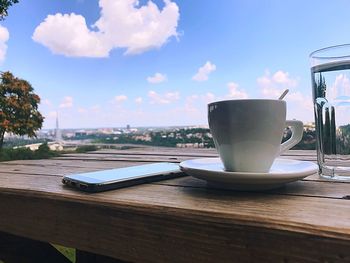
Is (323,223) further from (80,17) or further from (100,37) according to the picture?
(100,37)

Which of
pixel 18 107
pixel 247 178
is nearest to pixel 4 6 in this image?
pixel 18 107

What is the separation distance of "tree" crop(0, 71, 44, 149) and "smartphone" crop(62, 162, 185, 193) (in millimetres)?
3241

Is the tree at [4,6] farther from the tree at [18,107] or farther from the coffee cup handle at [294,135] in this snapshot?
the coffee cup handle at [294,135]

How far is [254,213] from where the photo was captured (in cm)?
31

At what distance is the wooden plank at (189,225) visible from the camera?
27 cm

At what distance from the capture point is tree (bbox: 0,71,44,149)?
137 inches

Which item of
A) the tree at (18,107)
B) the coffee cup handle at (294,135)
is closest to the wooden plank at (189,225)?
the coffee cup handle at (294,135)

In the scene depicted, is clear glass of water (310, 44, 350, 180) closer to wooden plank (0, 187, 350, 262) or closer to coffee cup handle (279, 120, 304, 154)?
coffee cup handle (279, 120, 304, 154)

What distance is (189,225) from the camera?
0.33 metres

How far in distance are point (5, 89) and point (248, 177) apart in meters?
3.73

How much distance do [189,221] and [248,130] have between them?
0.17 meters

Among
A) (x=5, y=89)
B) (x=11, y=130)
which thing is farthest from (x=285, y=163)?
(x=5, y=89)

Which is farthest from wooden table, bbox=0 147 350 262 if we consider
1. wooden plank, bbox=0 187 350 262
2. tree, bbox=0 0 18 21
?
tree, bbox=0 0 18 21

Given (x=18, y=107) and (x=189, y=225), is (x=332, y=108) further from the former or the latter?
(x=18, y=107)
